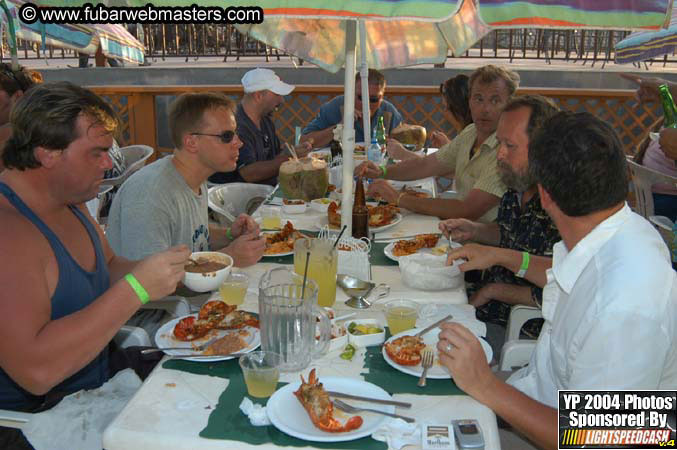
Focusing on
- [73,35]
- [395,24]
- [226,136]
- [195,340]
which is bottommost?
[195,340]

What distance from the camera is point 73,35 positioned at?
7.07 metres

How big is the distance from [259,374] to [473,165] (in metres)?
2.97

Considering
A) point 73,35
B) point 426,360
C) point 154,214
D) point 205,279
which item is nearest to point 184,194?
point 154,214

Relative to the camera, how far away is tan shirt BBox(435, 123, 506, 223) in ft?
12.8

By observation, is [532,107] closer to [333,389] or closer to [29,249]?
[333,389]

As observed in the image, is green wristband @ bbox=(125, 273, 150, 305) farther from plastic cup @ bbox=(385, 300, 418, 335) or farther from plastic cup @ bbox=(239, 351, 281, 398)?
plastic cup @ bbox=(385, 300, 418, 335)

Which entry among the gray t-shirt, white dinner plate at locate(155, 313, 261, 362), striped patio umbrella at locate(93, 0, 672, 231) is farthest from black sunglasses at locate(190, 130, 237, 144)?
white dinner plate at locate(155, 313, 261, 362)

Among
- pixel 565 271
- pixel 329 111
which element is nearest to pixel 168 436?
pixel 565 271

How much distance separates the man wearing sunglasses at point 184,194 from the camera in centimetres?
A: 293

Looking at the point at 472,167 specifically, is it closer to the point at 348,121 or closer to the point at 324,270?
the point at 348,121

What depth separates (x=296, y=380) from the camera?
6.31 feet

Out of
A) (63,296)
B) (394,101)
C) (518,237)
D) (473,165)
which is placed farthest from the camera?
(394,101)

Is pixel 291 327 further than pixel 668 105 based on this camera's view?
No

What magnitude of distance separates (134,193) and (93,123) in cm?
80
